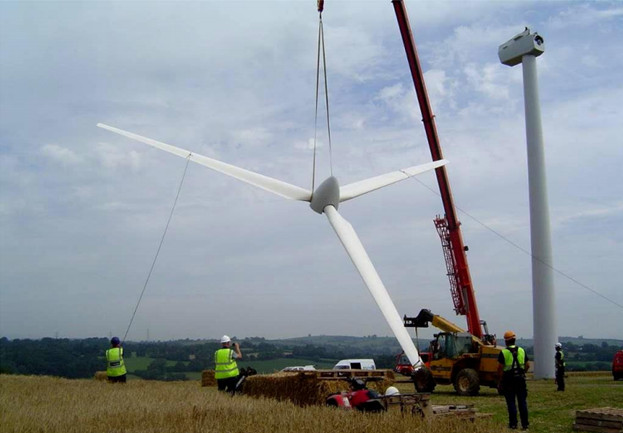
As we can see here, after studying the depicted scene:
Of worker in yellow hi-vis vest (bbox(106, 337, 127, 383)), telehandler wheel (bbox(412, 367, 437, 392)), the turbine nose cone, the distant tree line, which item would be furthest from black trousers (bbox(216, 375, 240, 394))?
the distant tree line

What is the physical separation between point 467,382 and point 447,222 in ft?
32.1

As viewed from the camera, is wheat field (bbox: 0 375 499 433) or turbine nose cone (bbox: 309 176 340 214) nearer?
wheat field (bbox: 0 375 499 433)

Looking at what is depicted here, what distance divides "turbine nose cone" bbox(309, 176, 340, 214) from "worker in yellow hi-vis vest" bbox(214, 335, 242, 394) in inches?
273

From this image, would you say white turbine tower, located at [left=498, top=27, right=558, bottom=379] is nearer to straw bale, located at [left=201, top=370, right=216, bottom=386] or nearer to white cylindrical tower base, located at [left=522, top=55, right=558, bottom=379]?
white cylindrical tower base, located at [left=522, top=55, right=558, bottom=379]

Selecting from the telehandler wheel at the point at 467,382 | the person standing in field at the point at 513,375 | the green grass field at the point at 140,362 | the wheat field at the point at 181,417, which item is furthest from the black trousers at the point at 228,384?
the green grass field at the point at 140,362

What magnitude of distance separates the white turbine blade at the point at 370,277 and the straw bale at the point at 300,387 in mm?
1387

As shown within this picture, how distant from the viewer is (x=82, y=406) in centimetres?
1107

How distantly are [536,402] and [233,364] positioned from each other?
9300 millimetres

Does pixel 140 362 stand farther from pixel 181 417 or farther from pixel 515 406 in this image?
pixel 181 417

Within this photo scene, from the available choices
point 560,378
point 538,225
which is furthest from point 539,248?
point 560,378

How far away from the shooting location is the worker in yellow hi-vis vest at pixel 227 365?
51.4ft

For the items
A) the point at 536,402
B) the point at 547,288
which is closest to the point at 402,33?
the point at 547,288

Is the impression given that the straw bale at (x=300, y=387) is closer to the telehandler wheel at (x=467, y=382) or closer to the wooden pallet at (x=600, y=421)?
the wooden pallet at (x=600, y=421)

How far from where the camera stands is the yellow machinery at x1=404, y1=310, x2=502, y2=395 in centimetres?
2359
